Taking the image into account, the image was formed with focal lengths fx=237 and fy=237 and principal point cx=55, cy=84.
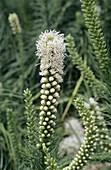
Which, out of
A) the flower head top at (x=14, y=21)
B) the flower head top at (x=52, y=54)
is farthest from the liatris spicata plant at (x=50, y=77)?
the flower head top at (x=14, y=21)

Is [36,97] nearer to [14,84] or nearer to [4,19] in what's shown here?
[14,84]

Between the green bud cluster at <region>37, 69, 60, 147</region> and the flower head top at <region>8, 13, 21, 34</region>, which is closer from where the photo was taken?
the green bud cluster at <region>37, 69, 60, 147</region>

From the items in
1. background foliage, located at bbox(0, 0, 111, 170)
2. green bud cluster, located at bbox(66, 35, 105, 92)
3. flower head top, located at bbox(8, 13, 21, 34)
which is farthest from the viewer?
background foliage, located at bbox(0, 0, 111, 170)

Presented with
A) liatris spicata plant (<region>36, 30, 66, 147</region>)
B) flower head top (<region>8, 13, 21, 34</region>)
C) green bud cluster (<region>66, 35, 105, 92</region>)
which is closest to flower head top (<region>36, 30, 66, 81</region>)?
liatris spicata plant (<region>36, 30, 66, 147</region>)

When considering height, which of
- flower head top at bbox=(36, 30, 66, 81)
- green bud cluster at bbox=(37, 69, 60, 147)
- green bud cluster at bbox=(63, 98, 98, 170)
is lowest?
green bud cluster at bbox=(63, 98, 98, 170)

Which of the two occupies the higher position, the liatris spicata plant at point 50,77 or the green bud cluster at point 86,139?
the liatris spicata plant at point 50,77

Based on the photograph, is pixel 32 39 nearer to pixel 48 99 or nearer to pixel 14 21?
pixel 14 21

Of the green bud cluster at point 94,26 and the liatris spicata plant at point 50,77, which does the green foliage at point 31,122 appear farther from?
the green bud cluster at point 94,26

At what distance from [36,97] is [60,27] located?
344 millimetres

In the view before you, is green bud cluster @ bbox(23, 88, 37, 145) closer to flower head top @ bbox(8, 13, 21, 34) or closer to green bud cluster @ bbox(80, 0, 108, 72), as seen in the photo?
green bud cluster @ bbox(80, 0, 108, 72)

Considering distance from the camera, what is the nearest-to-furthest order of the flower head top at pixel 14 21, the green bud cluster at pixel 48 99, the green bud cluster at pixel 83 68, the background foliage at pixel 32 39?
the green bud cluster at pixel 48 99
the green bud cluster at pixel 83 68
the flower head top at pixel 14 21
the background foliage at pixel 32 39

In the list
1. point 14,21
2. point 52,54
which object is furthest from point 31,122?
point 14,21

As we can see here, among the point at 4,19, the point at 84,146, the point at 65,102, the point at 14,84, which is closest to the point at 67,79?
the point at 65,102

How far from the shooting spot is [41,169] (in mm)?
371
